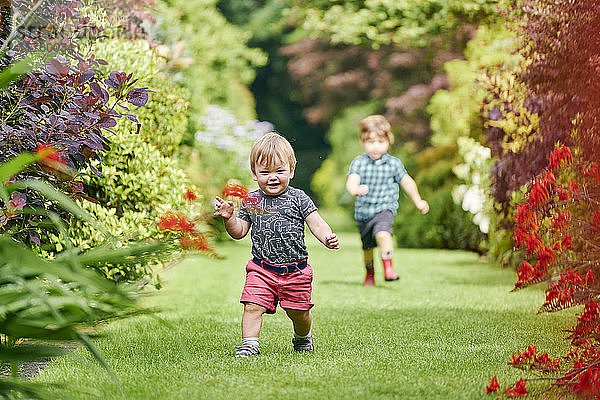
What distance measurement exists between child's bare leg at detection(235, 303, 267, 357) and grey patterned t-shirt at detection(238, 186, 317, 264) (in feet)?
1.03

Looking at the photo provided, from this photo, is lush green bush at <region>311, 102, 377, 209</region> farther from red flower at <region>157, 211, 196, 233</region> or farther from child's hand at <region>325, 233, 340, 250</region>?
red flower at <region>157, 211, 196, 233</region>

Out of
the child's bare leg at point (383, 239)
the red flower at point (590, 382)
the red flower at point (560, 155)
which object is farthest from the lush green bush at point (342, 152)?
the red flower at point (590, 382)

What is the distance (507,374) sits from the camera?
434cm

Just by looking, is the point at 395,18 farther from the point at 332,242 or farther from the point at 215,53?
the point at 332,242

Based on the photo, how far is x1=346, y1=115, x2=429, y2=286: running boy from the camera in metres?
8.84

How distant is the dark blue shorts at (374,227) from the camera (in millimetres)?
8828

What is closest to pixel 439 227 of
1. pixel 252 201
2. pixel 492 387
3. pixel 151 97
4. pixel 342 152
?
pixel 151 97

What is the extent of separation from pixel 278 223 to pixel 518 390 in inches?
74.1

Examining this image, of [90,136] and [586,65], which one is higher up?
[586,65]

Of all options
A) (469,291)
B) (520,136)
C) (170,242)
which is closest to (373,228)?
(469,291)

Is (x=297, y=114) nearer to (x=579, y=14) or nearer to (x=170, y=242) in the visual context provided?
(x=579, y=14)

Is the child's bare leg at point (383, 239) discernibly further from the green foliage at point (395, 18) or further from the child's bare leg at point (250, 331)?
the green foliage at point (395, 18)

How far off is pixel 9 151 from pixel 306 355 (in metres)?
1.99

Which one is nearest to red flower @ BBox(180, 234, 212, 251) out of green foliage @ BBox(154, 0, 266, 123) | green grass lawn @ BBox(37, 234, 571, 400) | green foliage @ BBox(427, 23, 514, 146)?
green grass lawn @ BBox(37, 234, 571, 400)
